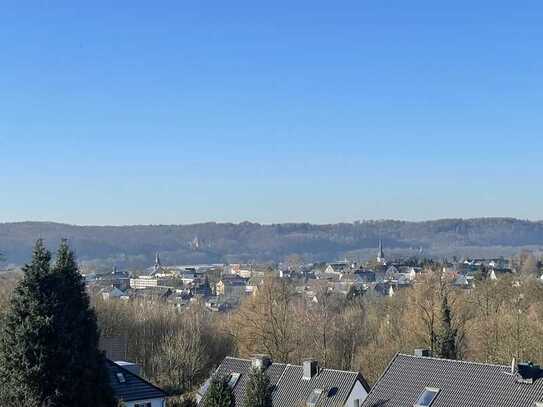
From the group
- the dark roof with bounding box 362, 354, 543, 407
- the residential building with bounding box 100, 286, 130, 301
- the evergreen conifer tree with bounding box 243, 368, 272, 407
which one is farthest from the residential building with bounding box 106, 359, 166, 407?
the residential building with bounding box 100, 286, 130, 301

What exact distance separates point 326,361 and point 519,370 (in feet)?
84.2

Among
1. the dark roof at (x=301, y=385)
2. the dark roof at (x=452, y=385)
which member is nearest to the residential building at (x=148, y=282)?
the dark roof at (x=301, y=385)

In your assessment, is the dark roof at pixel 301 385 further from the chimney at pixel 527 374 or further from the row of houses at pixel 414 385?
the chimney at pixel 527 374

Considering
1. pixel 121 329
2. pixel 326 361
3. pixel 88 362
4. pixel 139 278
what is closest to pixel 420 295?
pixel 326 361

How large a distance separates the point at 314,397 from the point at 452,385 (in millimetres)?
→ 5920

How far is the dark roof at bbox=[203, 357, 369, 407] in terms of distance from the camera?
1356 inches

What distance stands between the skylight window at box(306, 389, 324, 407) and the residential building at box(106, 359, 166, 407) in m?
6.23

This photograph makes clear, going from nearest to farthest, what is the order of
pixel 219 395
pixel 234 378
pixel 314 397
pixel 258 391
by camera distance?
pixel 219 395, pixel 258 391, pixel 314 397, pixel 234 378

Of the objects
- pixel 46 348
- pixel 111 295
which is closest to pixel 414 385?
pixel 46 348

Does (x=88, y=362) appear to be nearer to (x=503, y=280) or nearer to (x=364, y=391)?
(x=364, y=391)

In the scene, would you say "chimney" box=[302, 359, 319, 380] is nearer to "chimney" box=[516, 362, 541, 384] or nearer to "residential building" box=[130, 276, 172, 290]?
"chimney" box=[516, 362, 541, 384]

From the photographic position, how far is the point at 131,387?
1369 inches

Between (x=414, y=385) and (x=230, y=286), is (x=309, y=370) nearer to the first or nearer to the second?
(x=414, y=385)

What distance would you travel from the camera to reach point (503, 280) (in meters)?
80.7
